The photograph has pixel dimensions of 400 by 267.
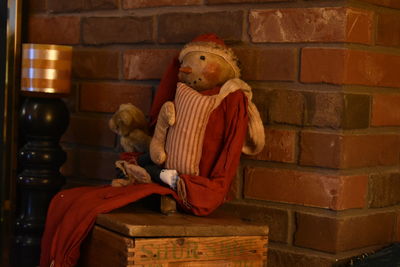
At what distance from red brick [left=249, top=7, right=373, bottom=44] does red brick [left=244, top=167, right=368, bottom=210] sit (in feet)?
0.95

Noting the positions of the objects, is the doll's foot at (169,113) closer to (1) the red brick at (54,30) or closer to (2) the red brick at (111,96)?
(2) the red brick at (111,96)

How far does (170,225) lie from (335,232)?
377 mm

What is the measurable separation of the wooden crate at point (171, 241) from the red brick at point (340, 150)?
0.21 metres

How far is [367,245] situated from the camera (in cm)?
154

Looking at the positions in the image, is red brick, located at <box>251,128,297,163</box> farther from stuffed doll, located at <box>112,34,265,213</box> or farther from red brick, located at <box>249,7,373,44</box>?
red brick, located at <box>249,7,373,44</box>

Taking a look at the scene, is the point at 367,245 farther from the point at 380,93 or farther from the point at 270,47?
the point at 270,47

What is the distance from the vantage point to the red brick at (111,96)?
1746 millimetres

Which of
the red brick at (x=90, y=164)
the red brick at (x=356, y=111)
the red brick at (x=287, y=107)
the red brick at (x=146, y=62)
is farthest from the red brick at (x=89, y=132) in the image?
the red brick at (x=356, y=111)

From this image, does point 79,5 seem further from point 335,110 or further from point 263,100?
point 335,110

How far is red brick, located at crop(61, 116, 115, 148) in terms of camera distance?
184 centimetres

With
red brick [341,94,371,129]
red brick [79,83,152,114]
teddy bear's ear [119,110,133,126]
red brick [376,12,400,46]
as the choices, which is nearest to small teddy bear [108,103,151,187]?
teddy bear's ear [119,110,133,126]

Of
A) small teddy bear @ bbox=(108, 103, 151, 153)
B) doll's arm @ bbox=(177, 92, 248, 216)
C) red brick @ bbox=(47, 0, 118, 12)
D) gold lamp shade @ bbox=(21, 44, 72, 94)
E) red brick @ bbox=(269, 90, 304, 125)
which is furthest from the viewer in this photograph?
red brick @ bbox=(47, 0, 118, 12)

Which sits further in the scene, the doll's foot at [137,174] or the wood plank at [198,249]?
the doll's foot at [137,174]

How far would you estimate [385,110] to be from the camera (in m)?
1.55
